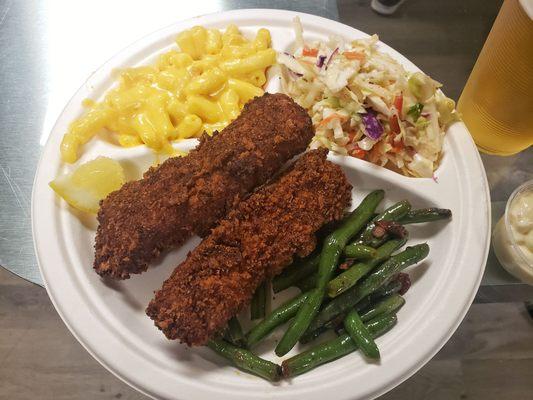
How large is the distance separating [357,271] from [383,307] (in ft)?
0.74

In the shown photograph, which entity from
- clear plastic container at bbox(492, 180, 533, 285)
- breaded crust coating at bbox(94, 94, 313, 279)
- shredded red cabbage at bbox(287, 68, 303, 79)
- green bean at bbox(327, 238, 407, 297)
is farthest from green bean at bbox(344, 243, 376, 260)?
shredded red cabbage at bbox(287, 68, 303, 79)

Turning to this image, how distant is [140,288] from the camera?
1.95 metres

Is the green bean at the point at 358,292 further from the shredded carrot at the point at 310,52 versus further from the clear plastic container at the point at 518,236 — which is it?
the shredded carrot at the point at 310,52

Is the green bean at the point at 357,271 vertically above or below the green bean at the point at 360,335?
above

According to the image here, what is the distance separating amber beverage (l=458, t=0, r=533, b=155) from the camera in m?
1.95

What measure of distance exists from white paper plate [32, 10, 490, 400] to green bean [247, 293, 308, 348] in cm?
14

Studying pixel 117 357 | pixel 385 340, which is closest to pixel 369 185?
pixel 385 340

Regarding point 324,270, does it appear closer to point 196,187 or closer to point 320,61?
point 196,187

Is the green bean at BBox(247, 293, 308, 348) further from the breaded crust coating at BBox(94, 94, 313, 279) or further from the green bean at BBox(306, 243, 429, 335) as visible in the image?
the breaded crust coating at BBox(94, 94, 313, 279)

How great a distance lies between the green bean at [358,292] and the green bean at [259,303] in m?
0.22

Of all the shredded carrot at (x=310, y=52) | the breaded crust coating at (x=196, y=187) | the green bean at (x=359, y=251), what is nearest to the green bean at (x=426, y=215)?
the green bean at (x=359, y=251)

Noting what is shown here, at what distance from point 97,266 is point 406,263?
4.23 feet

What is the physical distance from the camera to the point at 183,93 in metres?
2.25

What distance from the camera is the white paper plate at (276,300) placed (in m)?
1.67
